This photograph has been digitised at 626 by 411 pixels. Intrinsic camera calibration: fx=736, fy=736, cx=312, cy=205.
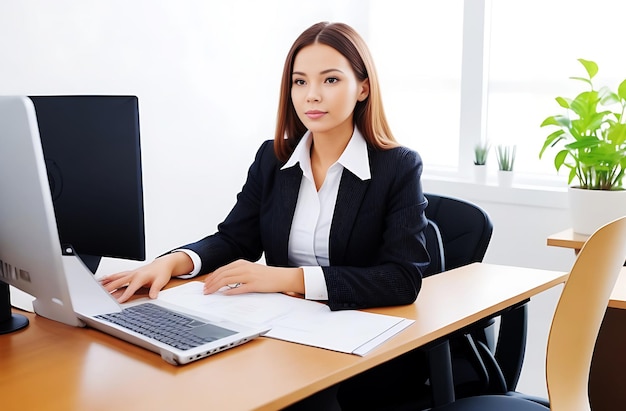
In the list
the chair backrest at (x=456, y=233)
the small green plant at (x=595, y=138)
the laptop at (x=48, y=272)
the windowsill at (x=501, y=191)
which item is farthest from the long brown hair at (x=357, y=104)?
the windowsill at (x=501, y=191)

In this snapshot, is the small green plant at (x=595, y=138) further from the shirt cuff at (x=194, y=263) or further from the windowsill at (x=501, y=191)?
the shirt cuff at (x=194, y=263)

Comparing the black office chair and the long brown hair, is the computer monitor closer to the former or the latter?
the long brown hair

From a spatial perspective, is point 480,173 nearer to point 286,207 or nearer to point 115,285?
point 286,207

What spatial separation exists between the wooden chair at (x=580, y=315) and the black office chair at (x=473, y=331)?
15.8 inches

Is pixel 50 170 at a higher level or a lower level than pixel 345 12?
lower

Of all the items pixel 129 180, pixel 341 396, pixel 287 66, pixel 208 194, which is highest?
pixel 287 66

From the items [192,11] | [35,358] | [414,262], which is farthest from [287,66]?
[192,11]

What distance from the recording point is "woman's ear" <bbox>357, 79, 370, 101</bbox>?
185 centimetres

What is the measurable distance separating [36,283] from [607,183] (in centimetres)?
195

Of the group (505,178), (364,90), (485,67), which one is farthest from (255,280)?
(485,67)

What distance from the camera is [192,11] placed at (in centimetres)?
286

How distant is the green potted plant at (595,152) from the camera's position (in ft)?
7.97

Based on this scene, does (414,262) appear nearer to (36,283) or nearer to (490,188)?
(36,283)

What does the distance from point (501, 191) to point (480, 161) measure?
6.3 inches
